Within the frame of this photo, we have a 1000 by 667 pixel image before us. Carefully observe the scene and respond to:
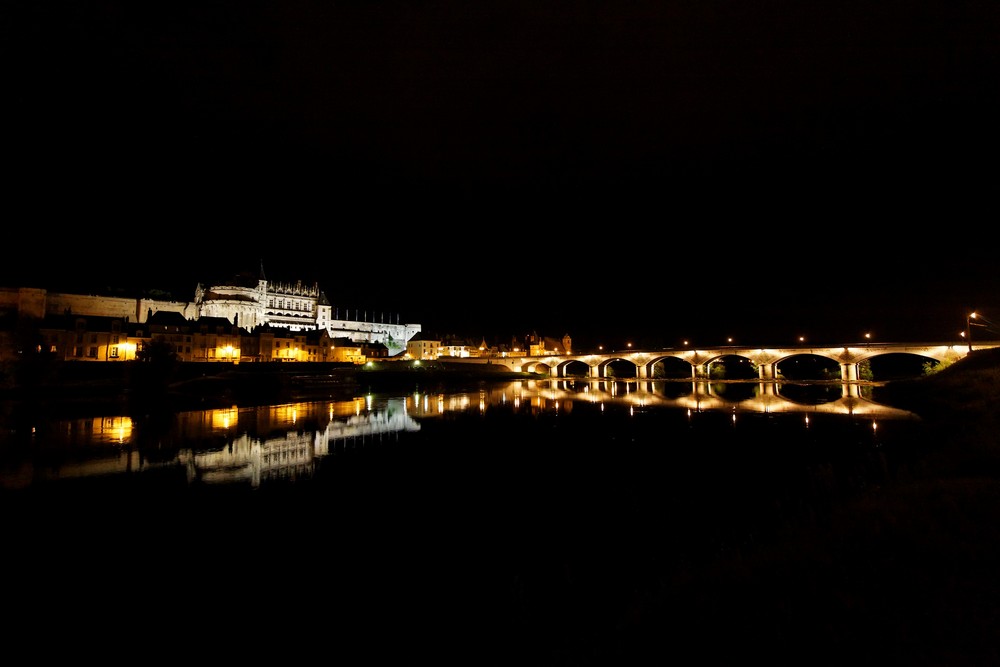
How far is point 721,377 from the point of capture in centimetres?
8181

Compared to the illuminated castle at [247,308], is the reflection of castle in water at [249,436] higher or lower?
lower

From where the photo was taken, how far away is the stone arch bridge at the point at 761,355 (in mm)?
63906

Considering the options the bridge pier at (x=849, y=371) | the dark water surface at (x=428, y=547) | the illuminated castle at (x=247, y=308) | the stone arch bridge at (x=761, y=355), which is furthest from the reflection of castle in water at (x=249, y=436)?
the illuminated castle at (x=247, y=308)

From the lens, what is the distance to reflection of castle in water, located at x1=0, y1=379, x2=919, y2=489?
18.1 m

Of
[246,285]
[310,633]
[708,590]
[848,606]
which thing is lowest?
[310,633]

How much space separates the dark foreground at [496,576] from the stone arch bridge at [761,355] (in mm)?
59865

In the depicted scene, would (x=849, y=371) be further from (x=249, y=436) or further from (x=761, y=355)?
(x=249, y=436)

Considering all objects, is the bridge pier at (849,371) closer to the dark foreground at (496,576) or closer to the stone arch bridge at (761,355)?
the stone arch bridge at (761,355)

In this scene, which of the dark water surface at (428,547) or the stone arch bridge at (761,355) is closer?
the dark water surface at (428,547)

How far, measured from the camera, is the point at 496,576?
963 cm

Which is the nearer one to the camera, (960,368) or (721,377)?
(960,368)

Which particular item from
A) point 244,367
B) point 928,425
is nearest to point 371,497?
point 928,425

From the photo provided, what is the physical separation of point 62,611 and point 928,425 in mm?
31984

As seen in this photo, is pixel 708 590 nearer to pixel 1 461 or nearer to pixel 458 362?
pixel 1 461
